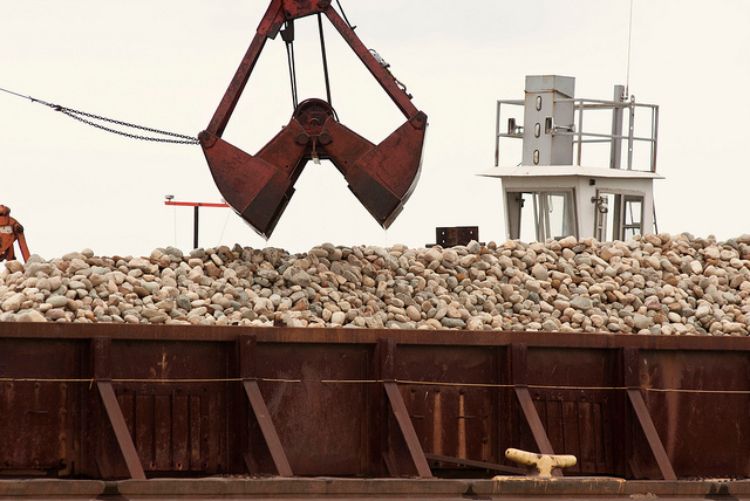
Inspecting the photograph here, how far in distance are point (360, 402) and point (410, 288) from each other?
517 cm

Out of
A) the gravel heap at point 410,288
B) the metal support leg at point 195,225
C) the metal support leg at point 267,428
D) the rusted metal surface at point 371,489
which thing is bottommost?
the rusted metal surface at point 371,489

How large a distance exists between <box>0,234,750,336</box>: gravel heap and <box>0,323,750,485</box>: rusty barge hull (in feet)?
10.4

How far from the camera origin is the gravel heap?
1564 centimetres

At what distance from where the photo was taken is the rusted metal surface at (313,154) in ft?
56.4

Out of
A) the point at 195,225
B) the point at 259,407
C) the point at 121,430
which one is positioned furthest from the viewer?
the point at 195,225

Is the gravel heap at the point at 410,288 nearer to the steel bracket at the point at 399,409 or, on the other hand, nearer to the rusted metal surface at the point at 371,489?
the steel bracket at the point at 399,409

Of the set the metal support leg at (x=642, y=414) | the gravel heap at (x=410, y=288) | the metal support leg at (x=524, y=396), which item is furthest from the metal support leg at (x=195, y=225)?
the metal support leg at (x=642, y=414)

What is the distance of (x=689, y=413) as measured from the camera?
12602mm

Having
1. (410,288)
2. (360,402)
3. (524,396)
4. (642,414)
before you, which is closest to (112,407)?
(360,402)

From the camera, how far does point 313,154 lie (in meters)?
17.2

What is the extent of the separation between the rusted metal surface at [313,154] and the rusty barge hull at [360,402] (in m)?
5.24

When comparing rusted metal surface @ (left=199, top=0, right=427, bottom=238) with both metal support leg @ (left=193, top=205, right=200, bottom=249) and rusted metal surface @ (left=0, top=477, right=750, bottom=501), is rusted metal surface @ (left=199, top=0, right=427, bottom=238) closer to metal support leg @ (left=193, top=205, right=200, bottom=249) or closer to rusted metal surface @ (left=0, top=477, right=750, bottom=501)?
metal support leg @ (left=193, top=205, right=200, bottom=249)

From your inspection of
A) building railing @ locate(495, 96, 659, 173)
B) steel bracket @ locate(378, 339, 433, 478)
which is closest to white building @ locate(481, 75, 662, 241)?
building railing @ locate(495, 96, 659, 173)

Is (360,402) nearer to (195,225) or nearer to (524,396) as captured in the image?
(524,396)
